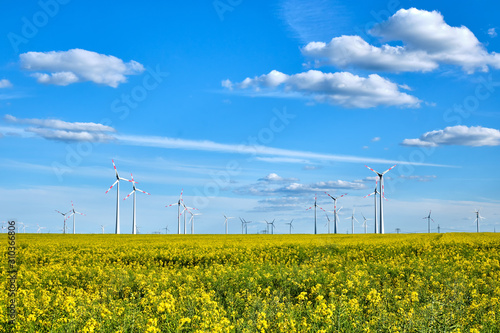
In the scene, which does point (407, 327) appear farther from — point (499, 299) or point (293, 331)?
point (499, 299)

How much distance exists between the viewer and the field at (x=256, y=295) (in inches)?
348

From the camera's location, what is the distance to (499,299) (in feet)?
40.4

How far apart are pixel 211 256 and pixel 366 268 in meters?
10.9

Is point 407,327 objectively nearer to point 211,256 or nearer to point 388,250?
point 211,256

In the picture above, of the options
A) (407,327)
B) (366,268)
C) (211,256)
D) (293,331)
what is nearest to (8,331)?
(293,331)

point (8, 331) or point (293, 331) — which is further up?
point (293, 331)

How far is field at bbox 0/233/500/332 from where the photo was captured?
29.0ft

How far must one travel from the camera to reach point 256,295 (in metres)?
14.1

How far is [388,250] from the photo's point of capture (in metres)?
30.9

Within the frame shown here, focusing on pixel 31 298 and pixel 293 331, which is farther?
pixel 31 298

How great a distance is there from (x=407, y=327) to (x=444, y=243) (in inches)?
1129

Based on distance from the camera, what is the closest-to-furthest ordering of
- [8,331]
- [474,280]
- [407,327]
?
1. [407,327]
2. [8,331]
3. [474,280]

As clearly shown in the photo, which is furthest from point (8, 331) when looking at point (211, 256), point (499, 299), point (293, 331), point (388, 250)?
point (388, 250)

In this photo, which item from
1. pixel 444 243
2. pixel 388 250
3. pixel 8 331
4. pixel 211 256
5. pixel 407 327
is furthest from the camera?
pixel 444 243
